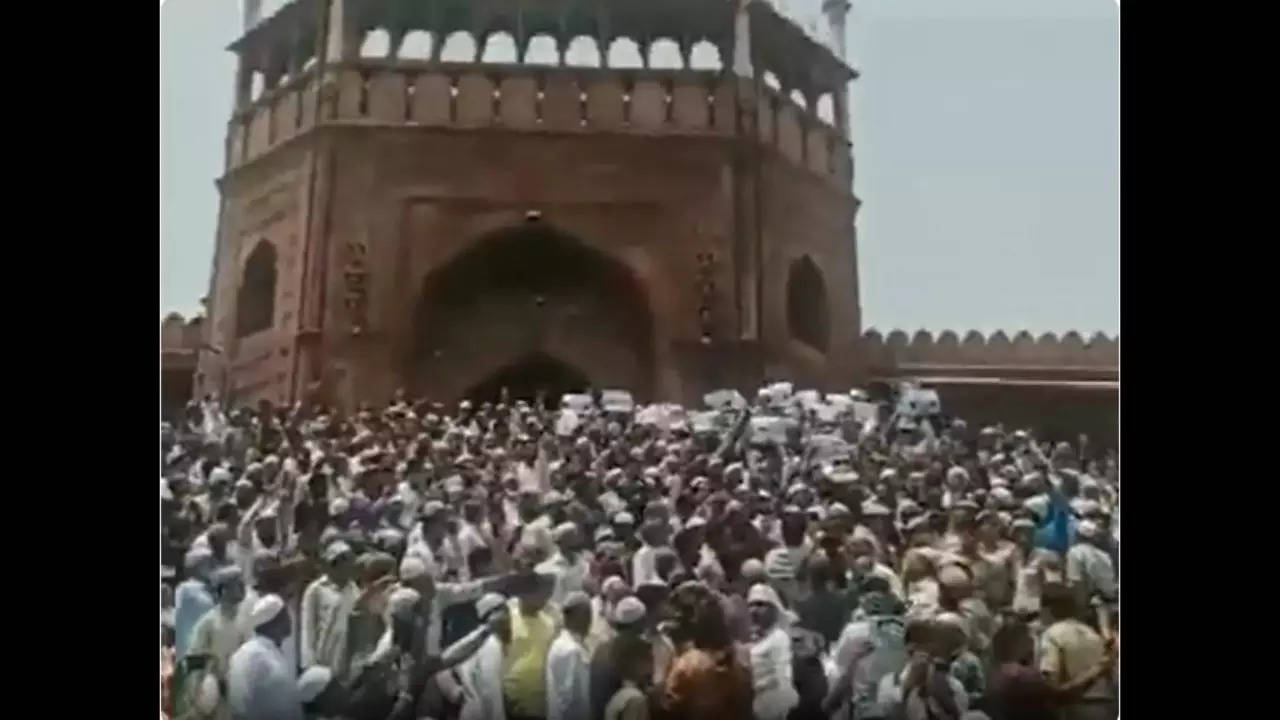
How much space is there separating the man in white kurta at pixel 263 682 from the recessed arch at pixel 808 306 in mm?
1441

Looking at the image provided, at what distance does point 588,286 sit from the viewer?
12.5 feet

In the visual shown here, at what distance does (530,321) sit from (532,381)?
162 millimetres

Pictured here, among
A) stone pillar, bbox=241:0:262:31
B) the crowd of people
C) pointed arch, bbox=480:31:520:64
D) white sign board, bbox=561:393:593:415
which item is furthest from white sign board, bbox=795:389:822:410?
stone pillar, bbox=241:0:262:31

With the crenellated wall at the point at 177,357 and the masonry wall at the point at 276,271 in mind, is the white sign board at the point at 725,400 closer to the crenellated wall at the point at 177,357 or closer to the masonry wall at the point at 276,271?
the masonry wall at the point at 276,271

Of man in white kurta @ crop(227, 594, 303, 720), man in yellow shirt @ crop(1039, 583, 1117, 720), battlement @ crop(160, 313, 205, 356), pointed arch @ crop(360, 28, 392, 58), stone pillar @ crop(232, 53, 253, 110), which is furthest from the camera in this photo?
pointed arch @ crop(360, 28, 392, 58)

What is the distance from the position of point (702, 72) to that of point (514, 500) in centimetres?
124

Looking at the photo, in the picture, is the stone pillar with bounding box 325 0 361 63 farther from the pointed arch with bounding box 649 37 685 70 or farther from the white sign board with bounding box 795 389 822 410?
the white sign board with bounding box 795 389 822 410

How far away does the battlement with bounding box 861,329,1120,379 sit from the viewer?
12.2ft

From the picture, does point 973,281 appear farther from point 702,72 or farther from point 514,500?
point 514,500

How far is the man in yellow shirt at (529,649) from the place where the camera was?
339 centimetres

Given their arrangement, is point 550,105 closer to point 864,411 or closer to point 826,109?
point 826,109

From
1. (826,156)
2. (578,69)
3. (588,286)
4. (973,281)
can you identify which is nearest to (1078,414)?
(973,281)

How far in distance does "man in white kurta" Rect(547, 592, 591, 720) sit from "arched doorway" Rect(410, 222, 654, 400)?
0.59 meters
